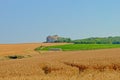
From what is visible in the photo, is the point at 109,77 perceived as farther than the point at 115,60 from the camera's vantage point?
No

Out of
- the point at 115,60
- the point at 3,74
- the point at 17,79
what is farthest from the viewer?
the point at 115,60

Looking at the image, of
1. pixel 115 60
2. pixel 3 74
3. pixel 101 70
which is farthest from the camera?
pixel 115 60

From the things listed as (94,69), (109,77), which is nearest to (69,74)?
(94,69)

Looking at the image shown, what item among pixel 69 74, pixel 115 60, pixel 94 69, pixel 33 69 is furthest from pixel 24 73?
pixel 115 60

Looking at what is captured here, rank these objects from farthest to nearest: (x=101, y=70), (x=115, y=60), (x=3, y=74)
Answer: (x=115, y=60) → (x=101, y=70) → (x=3, y=74)

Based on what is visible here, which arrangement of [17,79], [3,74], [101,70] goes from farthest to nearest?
1. [101,70]
2. [3,74]
3. [17,79]

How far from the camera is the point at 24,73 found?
2091 centimetres

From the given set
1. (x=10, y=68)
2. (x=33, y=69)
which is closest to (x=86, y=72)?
(x=33, y=69)

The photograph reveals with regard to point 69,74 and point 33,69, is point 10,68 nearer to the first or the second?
point 33,69

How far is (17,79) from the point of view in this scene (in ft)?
57.9

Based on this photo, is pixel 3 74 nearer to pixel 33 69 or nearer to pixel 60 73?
pixel 33 69

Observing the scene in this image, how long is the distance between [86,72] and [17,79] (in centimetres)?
569

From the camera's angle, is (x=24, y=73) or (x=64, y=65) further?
(x=64, y=65)

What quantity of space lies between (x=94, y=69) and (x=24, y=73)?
468cm
